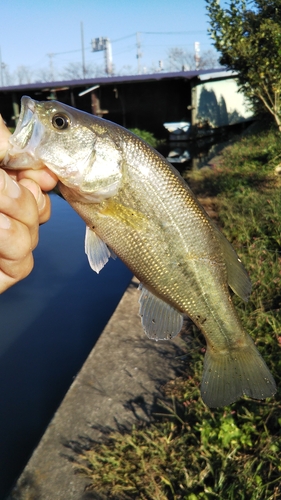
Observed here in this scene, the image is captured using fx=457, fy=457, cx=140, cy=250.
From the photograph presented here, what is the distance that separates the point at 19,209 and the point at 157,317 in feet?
2.43

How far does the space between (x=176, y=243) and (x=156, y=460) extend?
174 centimetres

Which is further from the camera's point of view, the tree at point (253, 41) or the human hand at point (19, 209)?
the tree at point (253, 41)

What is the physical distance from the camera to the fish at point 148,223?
5.86ft

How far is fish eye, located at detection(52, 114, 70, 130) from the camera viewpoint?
179 centimetres

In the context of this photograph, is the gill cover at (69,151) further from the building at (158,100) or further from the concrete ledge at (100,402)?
the building at (158,100)

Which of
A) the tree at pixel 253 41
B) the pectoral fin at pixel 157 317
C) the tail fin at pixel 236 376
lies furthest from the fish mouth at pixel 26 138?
the tree at pixel 253 41

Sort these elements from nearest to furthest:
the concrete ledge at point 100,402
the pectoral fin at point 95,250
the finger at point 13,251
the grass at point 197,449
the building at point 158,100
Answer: the finger at point 13,251
the pectoral fin at point 95,250
the grass at point 197,449
the concrete ledge at point 100,402
the building at point 158,100

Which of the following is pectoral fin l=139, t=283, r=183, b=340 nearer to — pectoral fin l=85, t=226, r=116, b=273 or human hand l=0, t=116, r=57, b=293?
pectoral fin l=85, t=226, r=116, b=273

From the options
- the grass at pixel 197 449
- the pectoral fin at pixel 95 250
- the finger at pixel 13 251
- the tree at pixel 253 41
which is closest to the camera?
the finger at pixel 13 251

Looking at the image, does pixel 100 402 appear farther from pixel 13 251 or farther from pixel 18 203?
pixel 18 203

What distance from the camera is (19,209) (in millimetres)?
1799

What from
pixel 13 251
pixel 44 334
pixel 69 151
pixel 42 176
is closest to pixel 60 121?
pixel 69 151

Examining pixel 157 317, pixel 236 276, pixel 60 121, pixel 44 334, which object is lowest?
pixel 44 334

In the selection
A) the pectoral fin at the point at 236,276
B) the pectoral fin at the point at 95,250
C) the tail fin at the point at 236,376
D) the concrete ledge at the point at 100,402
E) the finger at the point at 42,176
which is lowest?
the concrete ledge at the point at 100,402
